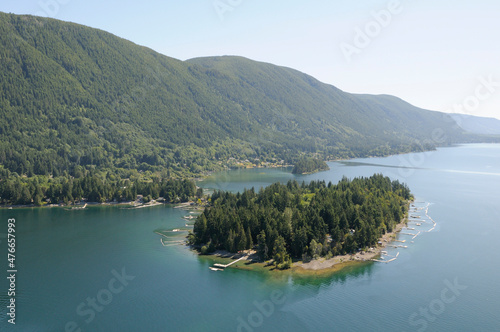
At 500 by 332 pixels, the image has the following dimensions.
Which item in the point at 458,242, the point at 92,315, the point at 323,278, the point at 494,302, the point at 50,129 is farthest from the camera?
the point at 50,129

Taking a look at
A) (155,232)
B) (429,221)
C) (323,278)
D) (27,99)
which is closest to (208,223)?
(155,232)

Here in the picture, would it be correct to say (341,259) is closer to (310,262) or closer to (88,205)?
(310,262)

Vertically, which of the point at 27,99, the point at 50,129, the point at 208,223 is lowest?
the point at 208,223

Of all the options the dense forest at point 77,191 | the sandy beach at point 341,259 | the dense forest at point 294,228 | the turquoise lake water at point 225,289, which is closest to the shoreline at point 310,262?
the sandy beach at point 341,259

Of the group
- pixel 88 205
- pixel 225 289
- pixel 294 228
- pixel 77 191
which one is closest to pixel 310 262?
pixel 294 228

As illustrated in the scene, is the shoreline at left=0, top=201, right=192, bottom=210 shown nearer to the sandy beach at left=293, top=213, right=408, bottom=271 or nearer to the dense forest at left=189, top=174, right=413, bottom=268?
the dense forest at left=189, top=174, right=413, bottom=268

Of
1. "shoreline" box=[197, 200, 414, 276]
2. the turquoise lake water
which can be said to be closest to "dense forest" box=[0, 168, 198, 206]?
the turquoise lake water

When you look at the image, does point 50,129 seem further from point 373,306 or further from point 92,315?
point 373,306
